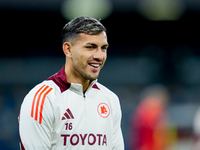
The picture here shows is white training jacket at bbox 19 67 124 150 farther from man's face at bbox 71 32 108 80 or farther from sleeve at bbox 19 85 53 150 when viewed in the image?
man's face at bbox 71 32 108 80

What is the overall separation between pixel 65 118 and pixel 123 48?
26.4ft

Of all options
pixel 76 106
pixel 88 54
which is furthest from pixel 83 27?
pixel 76 106

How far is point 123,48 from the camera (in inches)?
396

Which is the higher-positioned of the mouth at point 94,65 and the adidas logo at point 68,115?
the mouth at point 94,65

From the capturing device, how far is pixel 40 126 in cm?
207

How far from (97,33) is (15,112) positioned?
21.1 feet

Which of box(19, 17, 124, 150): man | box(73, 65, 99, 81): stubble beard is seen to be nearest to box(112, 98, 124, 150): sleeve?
box(19, 17, 124, 150): man

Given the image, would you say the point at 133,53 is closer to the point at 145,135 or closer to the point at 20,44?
the point at 20,44

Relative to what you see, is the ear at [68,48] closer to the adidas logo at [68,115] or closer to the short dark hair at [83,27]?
the short dark hair at [83,27]

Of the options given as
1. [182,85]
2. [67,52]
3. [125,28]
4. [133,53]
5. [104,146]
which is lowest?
[104,146]

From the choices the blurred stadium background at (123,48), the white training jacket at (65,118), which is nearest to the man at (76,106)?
the white training jacket at (65,118)

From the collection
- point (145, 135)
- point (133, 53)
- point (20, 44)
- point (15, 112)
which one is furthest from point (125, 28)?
point (145, 135)

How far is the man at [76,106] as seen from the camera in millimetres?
2074

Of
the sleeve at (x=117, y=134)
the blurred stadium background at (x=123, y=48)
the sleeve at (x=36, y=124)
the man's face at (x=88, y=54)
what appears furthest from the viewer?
the blurred stadium background at (x=123, y=48)
